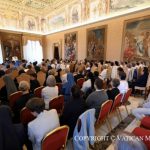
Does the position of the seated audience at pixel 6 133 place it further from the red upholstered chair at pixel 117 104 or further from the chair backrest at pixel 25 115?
the red upholstered chair at pixel 117 104

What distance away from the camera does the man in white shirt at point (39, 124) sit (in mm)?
1812

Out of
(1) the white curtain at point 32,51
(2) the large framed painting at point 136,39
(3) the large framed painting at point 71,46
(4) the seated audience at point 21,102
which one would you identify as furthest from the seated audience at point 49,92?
(1) the white curtain at point 32,51

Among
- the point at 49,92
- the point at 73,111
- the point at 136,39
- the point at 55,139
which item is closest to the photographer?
the point at 55,139

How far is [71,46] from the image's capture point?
1430 cm

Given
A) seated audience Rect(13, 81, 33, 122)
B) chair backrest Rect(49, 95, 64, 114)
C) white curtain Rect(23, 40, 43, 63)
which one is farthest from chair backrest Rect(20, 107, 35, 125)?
white curtain Rect(23, 40, 43, 63)

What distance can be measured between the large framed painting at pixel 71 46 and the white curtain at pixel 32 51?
16.0ft

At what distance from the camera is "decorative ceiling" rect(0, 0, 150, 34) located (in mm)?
10060

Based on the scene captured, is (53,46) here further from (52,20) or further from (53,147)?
(53,147)

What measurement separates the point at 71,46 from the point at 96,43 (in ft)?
11.2

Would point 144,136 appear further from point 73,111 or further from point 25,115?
point 25,115

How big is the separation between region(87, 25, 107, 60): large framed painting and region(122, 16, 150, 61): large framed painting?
1892 millimetres

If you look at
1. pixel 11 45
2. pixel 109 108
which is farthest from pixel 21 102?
pixel 11 45

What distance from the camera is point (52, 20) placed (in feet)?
53.9

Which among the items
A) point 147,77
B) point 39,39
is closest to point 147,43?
point 147,77
